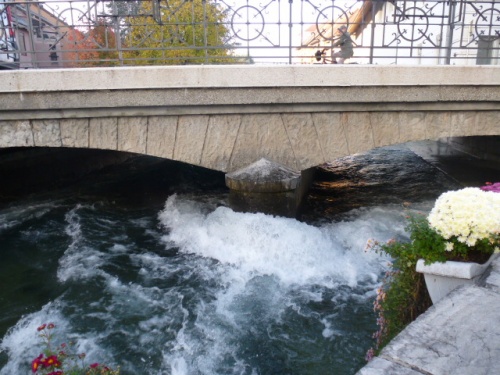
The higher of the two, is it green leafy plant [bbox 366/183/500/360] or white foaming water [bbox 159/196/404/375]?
green leafy plant [bbox 366/183/500/360]

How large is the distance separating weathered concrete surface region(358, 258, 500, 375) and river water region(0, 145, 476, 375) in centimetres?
153

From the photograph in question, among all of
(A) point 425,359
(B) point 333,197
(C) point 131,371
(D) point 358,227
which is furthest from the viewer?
(B) point 333,197

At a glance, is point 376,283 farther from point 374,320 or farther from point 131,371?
point 131,371

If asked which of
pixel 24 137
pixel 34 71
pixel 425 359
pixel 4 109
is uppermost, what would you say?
pixel 34 71

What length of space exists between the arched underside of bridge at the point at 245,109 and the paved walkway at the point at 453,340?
3.31 m

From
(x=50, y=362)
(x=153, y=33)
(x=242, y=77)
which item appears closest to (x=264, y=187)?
(x=242, y=77)

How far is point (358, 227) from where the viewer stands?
6.65 metres

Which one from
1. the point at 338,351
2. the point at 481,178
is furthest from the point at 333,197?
the point at 338,351

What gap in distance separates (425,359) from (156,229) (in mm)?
5380

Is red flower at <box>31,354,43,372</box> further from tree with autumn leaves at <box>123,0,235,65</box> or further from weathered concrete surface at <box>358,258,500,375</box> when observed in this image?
tree with autumn leaves at <box>123,0,235,65</box>

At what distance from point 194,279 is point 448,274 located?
322 centimetres

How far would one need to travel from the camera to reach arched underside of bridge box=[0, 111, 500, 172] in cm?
565

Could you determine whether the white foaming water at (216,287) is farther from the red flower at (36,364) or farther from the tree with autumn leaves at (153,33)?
the tree with autumn leaves at (153,33)

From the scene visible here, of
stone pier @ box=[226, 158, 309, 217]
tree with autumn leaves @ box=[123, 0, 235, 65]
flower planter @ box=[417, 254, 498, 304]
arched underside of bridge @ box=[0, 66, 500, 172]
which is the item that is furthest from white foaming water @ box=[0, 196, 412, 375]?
tree with autumn leaves @ box=[123, 0, 235, 65]
